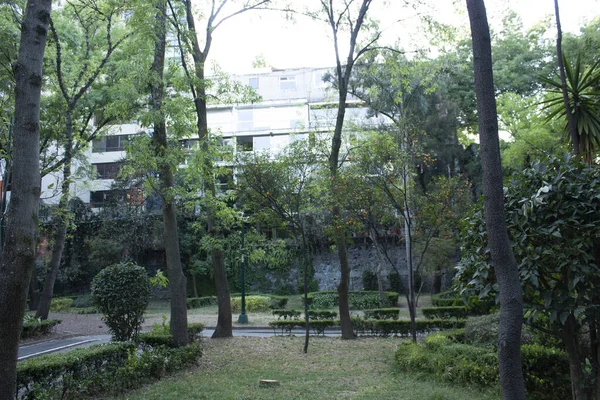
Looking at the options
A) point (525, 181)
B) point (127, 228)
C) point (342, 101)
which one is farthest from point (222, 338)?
point (127, 228)

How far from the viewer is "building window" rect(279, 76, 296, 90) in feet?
130

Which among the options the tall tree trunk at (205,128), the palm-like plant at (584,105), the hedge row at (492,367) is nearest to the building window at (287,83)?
the tall tree trunk at (205,128)

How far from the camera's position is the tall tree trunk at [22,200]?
16.9ft

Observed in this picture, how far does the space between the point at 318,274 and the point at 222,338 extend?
21371mm

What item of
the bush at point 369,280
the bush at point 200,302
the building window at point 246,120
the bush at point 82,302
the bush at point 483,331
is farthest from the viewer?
the building window at point 246,120

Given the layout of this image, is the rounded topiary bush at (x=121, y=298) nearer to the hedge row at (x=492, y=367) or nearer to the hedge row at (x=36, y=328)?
the hedge row at (x=492, y=367)

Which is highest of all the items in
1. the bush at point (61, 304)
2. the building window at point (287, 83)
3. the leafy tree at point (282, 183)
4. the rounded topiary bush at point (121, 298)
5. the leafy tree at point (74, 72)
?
the building window at point (287, 83)

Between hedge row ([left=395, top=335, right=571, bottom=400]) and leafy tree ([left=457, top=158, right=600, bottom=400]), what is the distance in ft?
4.43

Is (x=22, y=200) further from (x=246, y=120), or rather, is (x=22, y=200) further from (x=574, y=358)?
(x=246, y=120)

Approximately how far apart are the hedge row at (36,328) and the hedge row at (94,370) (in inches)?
357

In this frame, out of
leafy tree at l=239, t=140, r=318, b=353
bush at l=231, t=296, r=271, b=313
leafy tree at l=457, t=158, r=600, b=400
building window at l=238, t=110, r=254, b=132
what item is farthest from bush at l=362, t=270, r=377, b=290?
leafy tree at l=457, t=158, r=600, b=400

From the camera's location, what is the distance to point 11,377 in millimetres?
5203

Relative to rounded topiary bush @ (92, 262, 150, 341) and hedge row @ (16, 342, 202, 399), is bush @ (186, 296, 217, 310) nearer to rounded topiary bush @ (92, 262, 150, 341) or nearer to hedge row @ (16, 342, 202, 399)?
rounded topiary bush @ (92, 262, 150, 341)

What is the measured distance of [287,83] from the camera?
1560 inches
